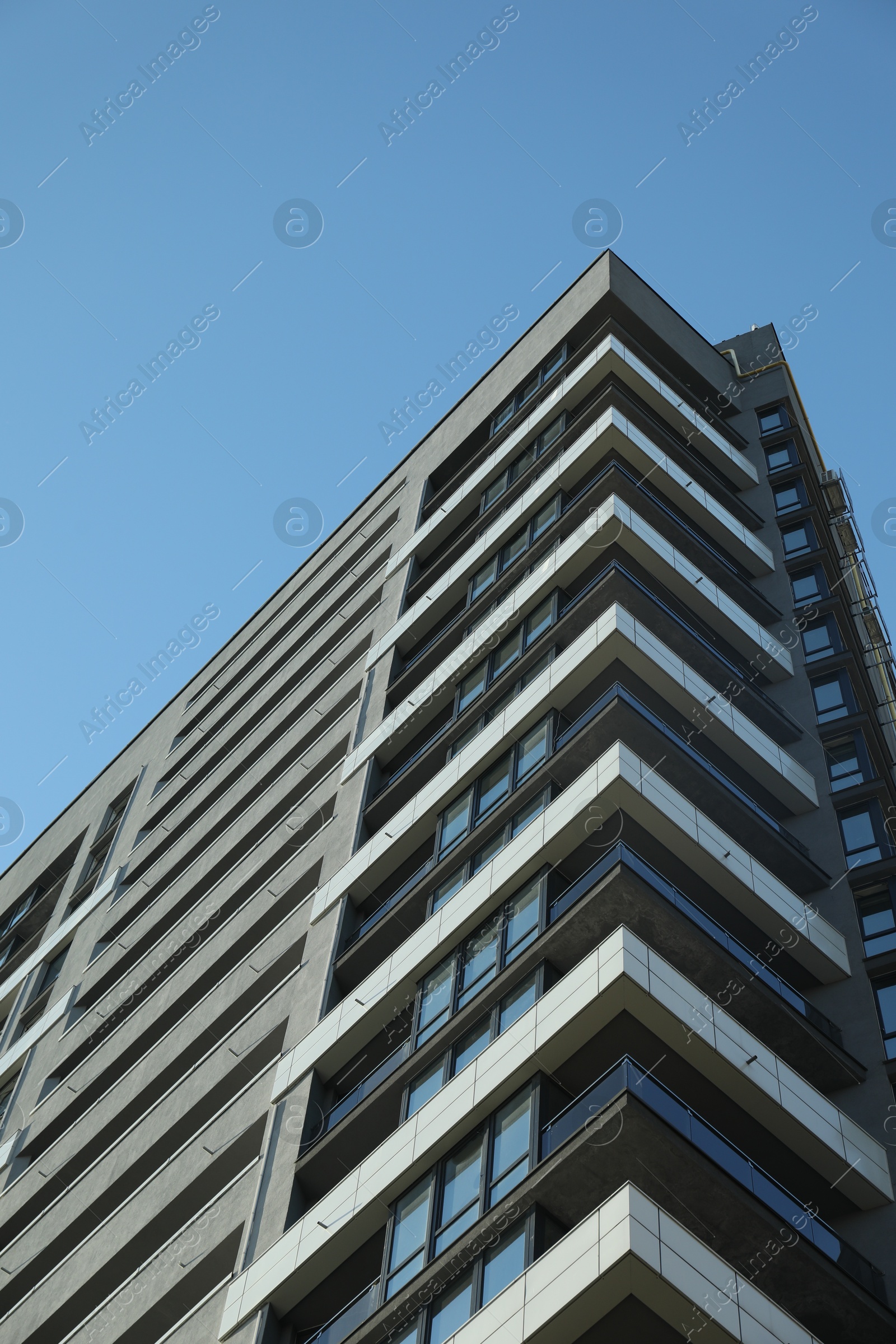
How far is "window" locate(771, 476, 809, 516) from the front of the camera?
124 ft

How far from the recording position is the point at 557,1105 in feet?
64.5

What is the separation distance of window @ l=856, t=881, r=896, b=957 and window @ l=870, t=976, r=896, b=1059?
57 cm

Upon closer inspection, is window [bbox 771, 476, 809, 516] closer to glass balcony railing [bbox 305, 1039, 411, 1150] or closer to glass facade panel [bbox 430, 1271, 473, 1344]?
glass balcony railing [bbox 305, 1039, 411, 1150]

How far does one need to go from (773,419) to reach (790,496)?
17.0 ft

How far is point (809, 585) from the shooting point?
3475cm

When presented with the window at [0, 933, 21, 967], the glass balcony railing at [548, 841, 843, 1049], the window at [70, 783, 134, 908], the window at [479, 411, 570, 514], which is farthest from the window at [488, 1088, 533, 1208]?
the window at [0, 933, 21, 967]

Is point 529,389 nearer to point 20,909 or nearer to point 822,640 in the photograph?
point 822,640

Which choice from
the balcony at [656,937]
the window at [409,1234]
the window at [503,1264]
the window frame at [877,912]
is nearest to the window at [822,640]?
the window frame at [877,912]

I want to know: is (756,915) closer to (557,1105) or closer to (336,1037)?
(557,1105)

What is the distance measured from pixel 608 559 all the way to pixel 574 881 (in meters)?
9.74

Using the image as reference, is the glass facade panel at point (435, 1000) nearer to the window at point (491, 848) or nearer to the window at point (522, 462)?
the window at point (491, 848)

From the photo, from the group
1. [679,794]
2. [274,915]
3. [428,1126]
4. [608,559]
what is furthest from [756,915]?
[274,915]

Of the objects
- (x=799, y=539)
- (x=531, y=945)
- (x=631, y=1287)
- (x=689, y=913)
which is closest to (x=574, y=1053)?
(x=531, y=945)

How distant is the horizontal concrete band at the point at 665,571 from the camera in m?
30.4
